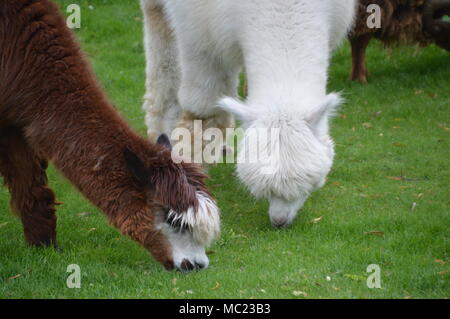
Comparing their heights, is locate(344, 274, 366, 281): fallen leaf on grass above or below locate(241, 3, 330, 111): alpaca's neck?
below

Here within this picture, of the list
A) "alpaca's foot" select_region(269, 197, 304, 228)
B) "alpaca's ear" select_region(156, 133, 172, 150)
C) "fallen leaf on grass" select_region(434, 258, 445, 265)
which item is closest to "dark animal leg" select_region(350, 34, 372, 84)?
"alpaca's foot" select_region(269, 197, 304, 228)

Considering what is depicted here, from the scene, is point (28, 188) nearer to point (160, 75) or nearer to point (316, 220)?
point (316, 220)

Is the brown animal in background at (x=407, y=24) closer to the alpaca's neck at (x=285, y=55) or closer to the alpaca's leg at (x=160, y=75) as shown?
the alpaca's leg at (x=160, y=75)

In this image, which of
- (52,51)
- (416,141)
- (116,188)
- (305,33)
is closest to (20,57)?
(52,51)

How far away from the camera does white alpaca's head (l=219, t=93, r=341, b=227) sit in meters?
5.25

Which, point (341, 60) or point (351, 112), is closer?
point (351, 112)

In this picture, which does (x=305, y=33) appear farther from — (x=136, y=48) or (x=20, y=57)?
(x=136, y=48)

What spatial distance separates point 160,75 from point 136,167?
10.9 feet

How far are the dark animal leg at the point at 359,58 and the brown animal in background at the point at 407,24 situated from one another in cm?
1

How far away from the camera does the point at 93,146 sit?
481 cm

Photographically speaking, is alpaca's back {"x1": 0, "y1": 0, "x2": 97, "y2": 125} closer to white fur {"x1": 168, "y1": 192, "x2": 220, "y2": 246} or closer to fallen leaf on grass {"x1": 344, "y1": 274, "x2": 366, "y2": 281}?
white fur {"x1": 168, "y1": 192, "x2": 220, "y2": 246}

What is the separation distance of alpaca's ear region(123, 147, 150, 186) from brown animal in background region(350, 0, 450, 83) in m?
5.78

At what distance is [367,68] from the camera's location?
11.2 m
